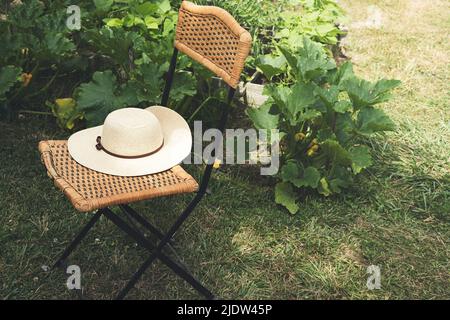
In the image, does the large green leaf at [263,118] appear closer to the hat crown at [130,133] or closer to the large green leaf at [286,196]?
the large green leaf at [286,196]

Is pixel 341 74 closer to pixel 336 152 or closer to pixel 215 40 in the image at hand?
pixel 336 152

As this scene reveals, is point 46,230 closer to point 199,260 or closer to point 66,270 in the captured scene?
point 66,270

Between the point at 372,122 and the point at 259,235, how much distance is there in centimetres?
87

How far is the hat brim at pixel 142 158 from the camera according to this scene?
2596 mm

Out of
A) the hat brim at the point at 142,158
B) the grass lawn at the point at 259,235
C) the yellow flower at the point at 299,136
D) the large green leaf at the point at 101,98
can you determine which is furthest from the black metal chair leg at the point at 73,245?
the yellow flower at the point at 299,136

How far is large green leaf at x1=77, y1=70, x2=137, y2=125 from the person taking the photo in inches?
138

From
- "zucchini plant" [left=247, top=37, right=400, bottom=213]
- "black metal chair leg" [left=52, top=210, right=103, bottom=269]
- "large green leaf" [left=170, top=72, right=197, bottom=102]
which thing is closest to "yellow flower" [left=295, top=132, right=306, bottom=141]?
"zucchini plant" [left=247, top=37, right=400, bottom=213]

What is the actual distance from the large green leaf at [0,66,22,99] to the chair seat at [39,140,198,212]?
39.0 inches

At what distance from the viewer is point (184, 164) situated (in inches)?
146

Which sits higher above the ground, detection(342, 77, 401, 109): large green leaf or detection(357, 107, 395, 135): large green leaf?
detection(342, 77, 401, 109): large green leaf

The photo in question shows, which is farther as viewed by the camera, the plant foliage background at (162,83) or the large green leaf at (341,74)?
the large green leaf at (341,74)

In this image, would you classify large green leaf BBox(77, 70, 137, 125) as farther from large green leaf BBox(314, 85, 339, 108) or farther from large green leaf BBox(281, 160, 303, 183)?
large green leaf BBox(314, 85, 339, 108)

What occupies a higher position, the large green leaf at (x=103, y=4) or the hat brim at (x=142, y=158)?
the hat brim at (x=142, y=158)

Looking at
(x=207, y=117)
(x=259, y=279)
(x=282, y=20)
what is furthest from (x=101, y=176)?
(x=282, y=20)
